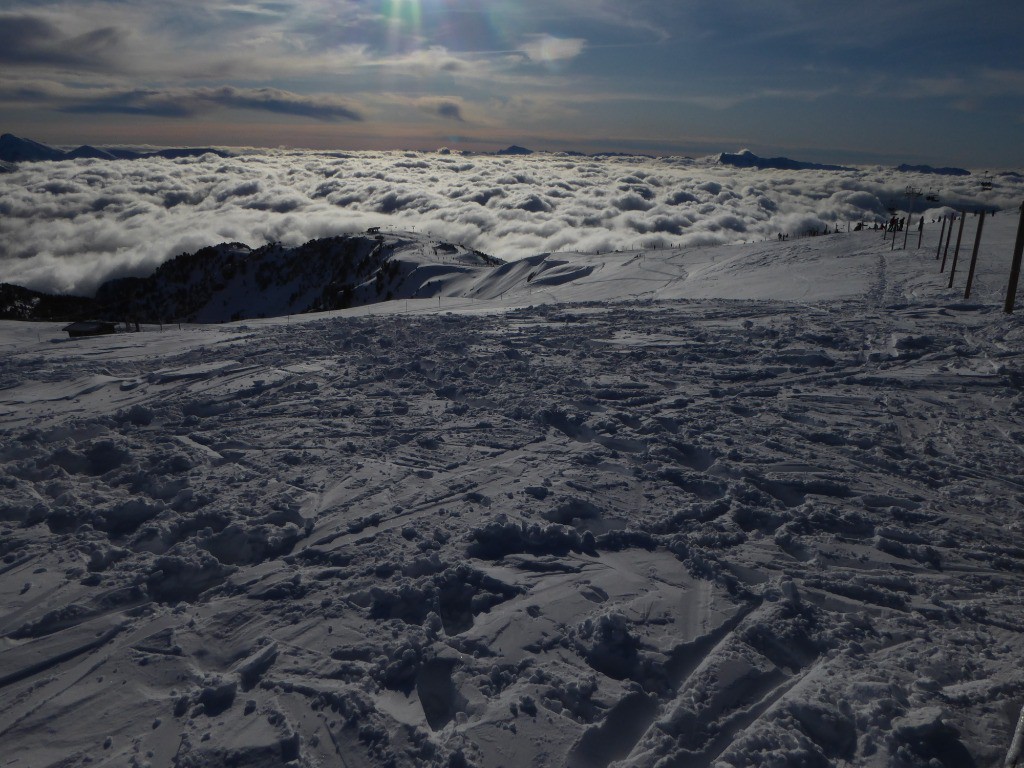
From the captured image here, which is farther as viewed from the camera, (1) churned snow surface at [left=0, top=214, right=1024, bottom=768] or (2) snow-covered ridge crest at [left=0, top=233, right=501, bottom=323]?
(2) snow-covered ridge crest at [left=0, top=233, right=501, bottom=323]

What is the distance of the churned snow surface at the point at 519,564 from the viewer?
3.80m

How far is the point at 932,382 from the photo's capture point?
10.0 meters

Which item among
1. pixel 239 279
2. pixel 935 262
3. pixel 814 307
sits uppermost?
pixel 935 262

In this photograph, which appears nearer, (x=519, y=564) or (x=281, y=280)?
(x=519, y=564)

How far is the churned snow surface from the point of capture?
12.5 feet

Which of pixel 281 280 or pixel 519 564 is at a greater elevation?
pixel 519 564

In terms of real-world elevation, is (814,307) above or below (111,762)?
above

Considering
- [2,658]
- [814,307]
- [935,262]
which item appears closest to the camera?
[2,658]

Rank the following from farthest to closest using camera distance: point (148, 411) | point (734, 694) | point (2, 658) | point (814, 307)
Result: point (814, 307) < point (148, 411) < point (2, 658) < point (734, 694)

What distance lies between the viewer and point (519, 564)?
5.56m

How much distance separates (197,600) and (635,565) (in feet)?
13.7

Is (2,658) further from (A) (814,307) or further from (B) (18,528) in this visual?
(A) (814,307)

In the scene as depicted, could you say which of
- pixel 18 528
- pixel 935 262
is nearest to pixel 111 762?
pixel 18 528

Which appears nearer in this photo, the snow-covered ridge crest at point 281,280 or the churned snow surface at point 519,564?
the churned snow surface at point 519,564
